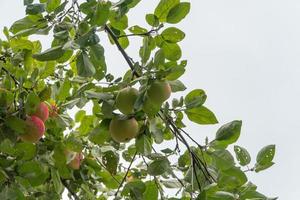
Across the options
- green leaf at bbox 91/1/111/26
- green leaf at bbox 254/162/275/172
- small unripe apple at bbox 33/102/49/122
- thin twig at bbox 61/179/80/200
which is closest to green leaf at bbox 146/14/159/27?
Answer: green leaf at bbox 91/1/111/26

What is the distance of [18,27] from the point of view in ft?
5.25

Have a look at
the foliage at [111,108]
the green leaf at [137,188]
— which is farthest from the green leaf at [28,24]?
the green leaf at [137,188]

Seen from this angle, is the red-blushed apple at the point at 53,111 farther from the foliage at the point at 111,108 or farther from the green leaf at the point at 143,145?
the green leaf at the point at 143,145

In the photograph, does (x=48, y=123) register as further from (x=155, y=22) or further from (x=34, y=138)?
(x=155, y=22)

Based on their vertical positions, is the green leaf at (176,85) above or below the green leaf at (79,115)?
below

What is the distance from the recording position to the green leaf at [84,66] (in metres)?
1.46

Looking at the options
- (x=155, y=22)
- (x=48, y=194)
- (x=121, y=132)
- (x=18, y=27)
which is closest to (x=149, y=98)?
(x=121, y=132)

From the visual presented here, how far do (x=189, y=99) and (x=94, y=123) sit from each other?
62 cm

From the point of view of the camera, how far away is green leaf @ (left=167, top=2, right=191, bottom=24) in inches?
64.4

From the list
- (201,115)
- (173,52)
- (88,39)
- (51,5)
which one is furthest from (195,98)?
(51,5)

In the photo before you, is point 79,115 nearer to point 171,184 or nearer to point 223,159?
point 171,184

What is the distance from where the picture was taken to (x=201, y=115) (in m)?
1.65

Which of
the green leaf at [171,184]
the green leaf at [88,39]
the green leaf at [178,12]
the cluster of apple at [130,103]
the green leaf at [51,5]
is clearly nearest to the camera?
the green leaf at [88,39]

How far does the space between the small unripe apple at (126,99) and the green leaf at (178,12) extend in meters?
0.30
